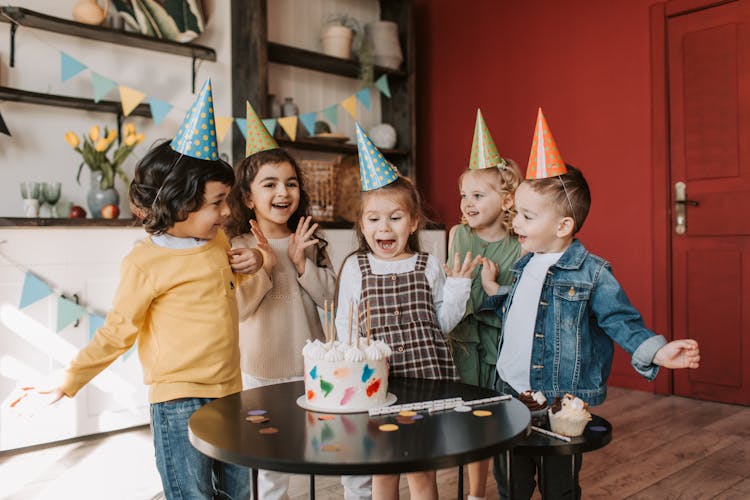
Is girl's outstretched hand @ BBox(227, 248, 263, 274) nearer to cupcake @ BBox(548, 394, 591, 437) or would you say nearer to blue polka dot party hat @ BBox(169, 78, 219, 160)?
blue polka dot party hat @ BBox(169, 78, 219, 160)

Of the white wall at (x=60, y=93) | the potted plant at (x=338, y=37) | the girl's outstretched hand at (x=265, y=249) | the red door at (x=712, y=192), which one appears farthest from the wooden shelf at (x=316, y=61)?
the girl's outstretched hand at (x=265, y=249)

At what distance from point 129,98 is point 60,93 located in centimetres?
35

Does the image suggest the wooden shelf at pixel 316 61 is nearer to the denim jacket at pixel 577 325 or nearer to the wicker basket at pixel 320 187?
the wicker basket at pixel 320 187

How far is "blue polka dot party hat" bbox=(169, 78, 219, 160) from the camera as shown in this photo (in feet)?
4.48

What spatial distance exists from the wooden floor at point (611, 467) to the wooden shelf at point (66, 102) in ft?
4.82

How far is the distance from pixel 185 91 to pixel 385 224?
221 cm

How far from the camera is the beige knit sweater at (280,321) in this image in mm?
1732

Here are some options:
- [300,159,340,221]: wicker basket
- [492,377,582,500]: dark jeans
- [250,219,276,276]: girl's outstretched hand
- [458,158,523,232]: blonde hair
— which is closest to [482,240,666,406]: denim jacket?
[492,377,582,500]: dark jeans

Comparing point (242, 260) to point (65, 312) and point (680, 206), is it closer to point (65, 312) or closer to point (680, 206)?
point (65, 312)

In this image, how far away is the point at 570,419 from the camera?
127 cm

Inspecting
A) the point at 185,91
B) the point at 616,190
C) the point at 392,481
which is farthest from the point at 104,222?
the point at 616,190

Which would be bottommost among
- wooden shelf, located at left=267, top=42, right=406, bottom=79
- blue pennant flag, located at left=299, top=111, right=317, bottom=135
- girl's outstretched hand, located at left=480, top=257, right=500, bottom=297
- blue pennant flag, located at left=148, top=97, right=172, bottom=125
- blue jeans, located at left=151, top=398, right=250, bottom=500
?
blue jeans, located at left=151, top=398, right=250, bottom=500

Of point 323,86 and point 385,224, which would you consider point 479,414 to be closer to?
point 385,224

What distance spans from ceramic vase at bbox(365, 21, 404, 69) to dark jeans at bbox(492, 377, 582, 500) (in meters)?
2.88
